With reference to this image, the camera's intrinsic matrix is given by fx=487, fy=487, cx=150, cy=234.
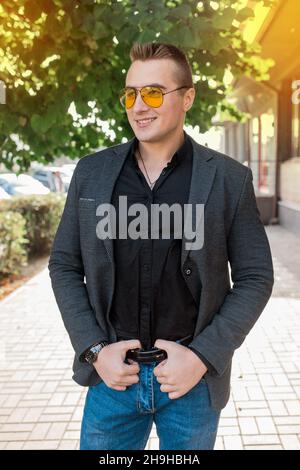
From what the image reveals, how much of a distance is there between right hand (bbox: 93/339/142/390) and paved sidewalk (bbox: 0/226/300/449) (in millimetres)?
2066

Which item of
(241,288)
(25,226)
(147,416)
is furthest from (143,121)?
(25,226)

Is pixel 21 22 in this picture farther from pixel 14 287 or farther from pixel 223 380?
pixel 14 287

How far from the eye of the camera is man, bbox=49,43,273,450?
71.1 inches

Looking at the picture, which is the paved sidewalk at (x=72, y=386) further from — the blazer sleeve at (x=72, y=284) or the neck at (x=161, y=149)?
the neck at (x=161, y=149)

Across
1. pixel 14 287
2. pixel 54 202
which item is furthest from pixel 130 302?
pixel 54 202

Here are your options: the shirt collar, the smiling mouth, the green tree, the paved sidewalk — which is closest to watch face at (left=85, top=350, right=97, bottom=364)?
the shirt collar

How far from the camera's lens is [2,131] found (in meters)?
4.46

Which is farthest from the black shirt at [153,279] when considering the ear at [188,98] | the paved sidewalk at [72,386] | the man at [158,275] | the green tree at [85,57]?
the paved sidewalk at [72,386]

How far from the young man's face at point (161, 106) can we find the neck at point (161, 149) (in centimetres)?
6

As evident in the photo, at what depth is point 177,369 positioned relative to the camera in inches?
68.1

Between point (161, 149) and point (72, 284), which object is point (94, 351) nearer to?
point (72, 284)

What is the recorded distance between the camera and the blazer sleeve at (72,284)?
6.07ft

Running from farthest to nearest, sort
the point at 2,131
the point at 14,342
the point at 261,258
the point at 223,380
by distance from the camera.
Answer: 1. the point at 14,342
2. the point at 2,131
3. the point at 223,380
4. the point at 261,258
